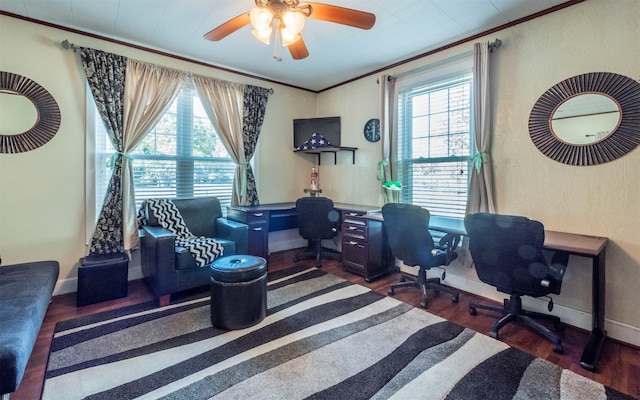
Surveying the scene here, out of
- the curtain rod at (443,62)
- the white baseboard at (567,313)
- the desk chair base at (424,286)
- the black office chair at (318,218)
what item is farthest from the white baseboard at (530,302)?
the curtain rod at (443,62)

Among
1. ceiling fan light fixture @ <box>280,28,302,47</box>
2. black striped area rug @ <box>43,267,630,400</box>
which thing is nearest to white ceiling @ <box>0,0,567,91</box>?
ceiling fan light fixture @ <box>280,28,302,47</box>

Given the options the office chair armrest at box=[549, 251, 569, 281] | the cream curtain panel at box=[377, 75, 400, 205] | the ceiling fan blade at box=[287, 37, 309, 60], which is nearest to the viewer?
the office chair armrest at box=[549, 251, 569, 281]

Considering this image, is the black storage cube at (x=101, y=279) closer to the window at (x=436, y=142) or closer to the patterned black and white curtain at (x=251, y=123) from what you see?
the patterned black and white curtain at (x=251, y=123)

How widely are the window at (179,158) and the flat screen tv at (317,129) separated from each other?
1.14m

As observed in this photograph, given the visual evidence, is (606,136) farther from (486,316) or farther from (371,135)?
(371,135)

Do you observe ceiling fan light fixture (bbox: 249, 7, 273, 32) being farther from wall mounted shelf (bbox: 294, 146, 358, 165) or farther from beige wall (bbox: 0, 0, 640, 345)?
wall mounted shelf (bbox: 294, 146, 358, 165)

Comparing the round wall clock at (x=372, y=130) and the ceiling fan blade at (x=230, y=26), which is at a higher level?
the ceiling fan blade at (x=230, y=26)

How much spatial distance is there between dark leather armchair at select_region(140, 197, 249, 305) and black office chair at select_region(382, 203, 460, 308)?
1555 mm

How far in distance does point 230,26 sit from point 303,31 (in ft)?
3.25

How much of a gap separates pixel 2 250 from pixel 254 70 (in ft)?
10.5

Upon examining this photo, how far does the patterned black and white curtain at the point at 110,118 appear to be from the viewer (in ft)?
9.37

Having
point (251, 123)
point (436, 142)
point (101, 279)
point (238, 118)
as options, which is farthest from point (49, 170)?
point (436, 142)

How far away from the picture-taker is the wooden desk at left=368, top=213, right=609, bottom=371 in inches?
71.4

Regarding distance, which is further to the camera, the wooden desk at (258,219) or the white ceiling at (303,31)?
the wooden desk at (258,219)
